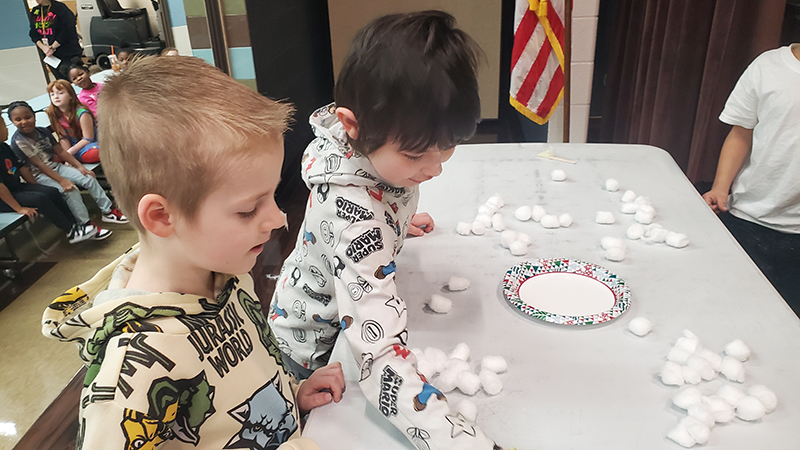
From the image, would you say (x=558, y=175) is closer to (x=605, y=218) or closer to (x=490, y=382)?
(x=605, y=218)

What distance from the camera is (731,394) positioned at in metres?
0.79

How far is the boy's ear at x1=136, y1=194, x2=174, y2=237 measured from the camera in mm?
650

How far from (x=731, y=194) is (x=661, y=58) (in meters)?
1.15

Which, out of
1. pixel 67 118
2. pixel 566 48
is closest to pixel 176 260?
pixel 67 118

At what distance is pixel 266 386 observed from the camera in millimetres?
835

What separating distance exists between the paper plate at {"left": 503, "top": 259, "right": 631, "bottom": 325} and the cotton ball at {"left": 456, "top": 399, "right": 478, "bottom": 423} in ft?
0.83

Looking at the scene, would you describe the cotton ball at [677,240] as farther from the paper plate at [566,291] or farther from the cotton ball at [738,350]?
the cotton ball at [738,350]

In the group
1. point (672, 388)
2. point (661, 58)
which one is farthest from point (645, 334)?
point (661, 58)

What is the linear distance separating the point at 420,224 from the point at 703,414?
0.69 metres

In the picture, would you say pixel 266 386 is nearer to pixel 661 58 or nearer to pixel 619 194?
pixel 619 194

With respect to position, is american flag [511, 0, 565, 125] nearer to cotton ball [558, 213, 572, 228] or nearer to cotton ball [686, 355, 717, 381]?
cotton ball [558, 213, 572, 228]

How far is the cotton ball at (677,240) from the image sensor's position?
117 centimetres

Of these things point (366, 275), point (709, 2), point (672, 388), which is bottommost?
point (672, 388)

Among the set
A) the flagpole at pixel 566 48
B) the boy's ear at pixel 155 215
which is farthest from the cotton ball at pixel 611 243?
the flagpole at pixel 566 48
